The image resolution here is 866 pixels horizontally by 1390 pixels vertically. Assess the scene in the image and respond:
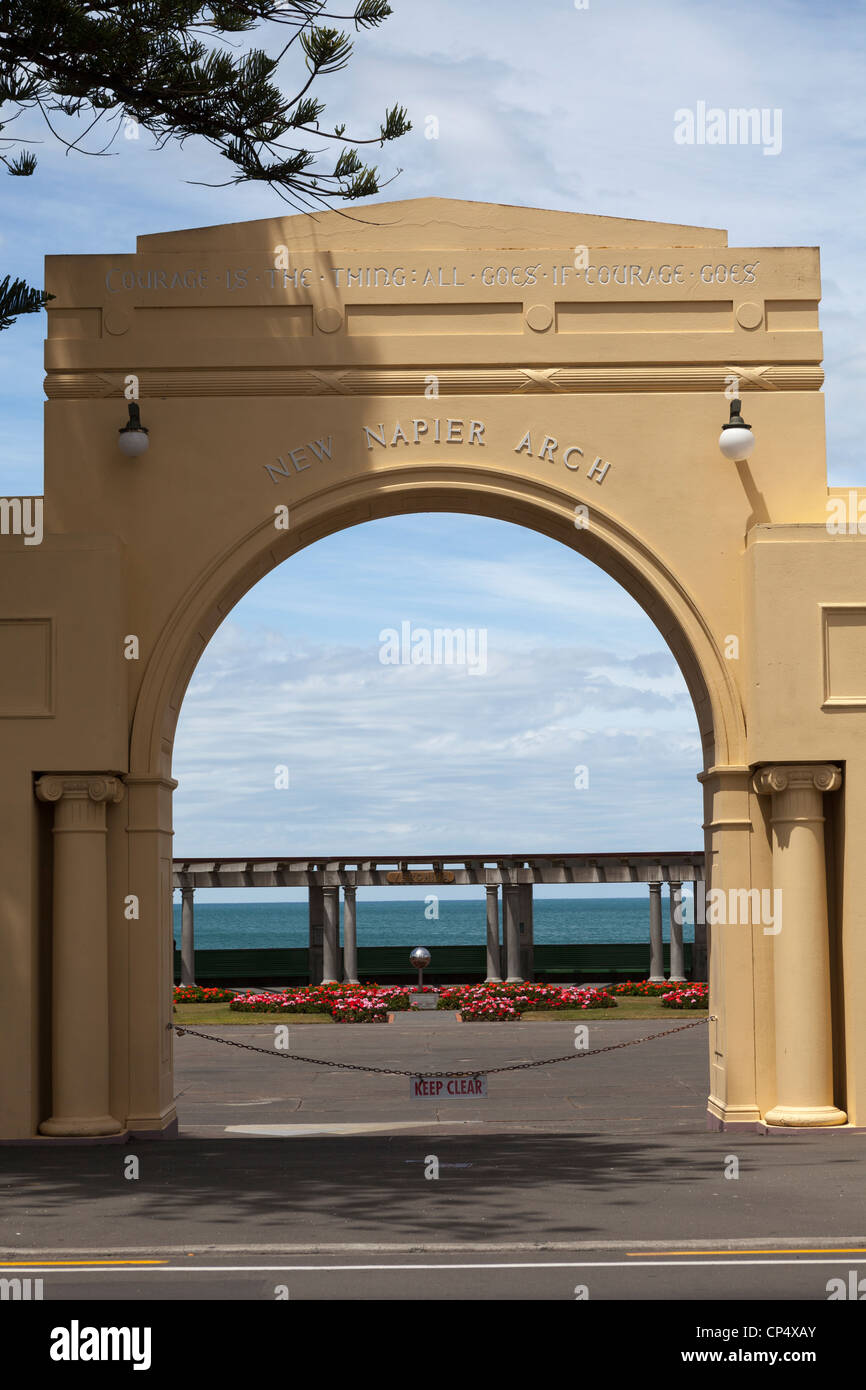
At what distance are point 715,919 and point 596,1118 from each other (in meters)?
3.17

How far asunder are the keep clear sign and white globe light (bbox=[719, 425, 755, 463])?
19.5 ft

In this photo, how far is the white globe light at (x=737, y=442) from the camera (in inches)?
531

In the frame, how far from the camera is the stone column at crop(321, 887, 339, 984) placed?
35.0m

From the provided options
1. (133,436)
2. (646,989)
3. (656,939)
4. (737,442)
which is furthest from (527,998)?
(133,436)

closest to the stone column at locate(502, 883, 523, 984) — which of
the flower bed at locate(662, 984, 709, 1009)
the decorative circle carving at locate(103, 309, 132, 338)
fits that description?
the flower bed at locate(662, 984, 709, 1009)

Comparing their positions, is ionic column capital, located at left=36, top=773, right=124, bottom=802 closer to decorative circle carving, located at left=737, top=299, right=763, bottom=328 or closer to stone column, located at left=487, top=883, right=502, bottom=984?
decorative circle carving, located at left=737, top=299, right=763, bottom=328

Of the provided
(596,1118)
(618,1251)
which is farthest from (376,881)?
(618,1251)

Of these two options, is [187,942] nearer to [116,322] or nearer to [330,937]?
[330,937]

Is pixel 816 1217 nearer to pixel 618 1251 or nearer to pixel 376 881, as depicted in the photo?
pixel 618 1251

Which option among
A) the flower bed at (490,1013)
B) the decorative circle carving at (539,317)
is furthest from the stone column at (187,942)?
the decorative circle carving at (539,317)

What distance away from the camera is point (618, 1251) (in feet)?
28.2

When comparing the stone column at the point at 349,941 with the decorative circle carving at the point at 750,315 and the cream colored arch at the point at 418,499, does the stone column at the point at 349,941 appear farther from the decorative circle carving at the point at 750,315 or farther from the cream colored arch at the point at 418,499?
the decorative circle carving at the point at 750,315

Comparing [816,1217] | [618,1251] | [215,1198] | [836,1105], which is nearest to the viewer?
[618,1251]

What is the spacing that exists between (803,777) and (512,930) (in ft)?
73.6
